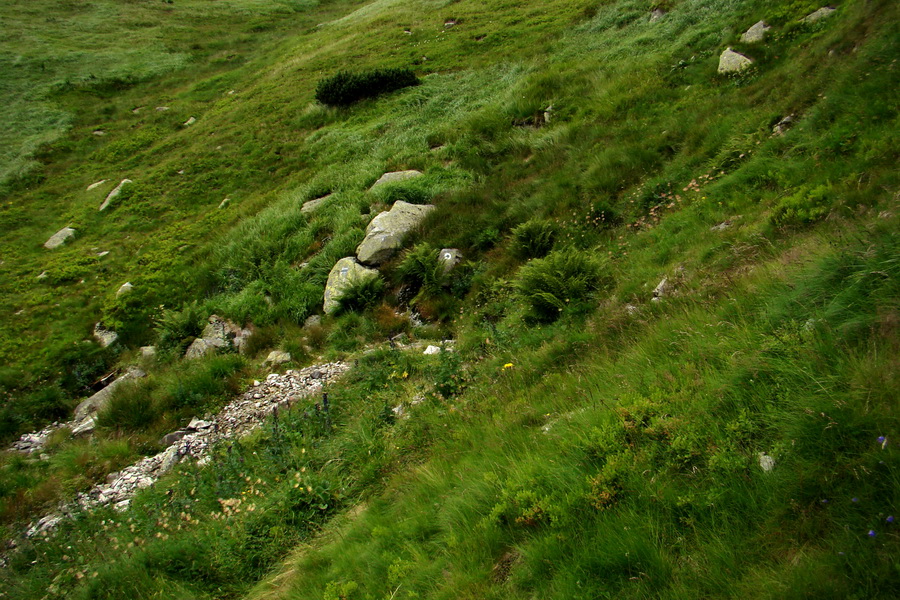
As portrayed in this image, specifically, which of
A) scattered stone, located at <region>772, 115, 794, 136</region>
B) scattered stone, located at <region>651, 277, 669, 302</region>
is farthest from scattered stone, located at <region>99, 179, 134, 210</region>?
scattered stone, located at <region>772, 115, 794, 136</region>

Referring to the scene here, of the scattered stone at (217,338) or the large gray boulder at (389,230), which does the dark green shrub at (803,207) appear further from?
the scattered stone at (217,338)

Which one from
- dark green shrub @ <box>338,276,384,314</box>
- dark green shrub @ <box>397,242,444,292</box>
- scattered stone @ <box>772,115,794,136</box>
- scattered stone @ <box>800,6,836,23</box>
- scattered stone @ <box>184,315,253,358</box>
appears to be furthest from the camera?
dark green shrub @ <box>338,276,384,314</box>

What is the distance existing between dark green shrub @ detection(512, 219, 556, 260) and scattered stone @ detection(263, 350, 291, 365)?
530 cm

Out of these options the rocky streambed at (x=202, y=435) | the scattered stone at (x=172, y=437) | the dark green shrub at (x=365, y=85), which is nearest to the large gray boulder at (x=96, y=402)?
the rocky streambed at (x=202, y=435)

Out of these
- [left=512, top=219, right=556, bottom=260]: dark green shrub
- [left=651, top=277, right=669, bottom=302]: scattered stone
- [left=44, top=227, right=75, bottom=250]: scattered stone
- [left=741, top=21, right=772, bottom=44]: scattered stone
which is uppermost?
[left=741, top=21, right=772, bottom=44]: scattered stone

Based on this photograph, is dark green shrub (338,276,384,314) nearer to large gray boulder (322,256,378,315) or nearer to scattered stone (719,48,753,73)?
large gray boulder (322,256,378,315)

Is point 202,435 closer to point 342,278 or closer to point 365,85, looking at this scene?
point 342,278

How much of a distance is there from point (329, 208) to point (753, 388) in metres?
12.7

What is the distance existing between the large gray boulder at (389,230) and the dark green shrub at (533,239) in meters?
3.39

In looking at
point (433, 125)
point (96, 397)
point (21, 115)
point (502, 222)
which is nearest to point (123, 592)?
point (96, 397)

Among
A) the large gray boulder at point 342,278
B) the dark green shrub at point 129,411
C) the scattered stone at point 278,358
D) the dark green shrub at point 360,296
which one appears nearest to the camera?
the dark green shrub at point 129,411

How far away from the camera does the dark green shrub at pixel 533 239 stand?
943 centimetres

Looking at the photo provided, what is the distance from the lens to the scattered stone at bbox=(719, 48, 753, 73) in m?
10.9

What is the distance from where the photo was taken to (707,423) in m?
3.16
